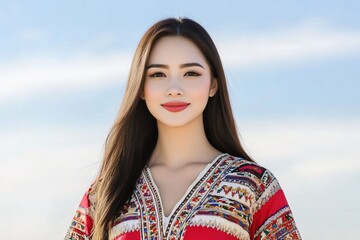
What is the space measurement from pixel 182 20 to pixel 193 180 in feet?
2.69

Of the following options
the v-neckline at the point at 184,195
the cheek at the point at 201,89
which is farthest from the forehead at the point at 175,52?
the v-neckline at the point at 184,195

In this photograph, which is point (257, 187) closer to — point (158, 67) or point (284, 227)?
point (284, 227)

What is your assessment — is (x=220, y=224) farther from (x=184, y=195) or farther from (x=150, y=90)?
(x=150, y=90)

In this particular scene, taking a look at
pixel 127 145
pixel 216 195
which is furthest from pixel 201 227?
pixel 127 145

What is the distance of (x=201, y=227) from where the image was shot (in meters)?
4.89

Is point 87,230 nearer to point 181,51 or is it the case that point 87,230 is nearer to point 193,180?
point 193,180

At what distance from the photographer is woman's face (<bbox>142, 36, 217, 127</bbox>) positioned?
499cm

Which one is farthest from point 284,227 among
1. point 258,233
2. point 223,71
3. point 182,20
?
point 182,20

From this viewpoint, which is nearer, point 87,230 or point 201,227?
point 201,227

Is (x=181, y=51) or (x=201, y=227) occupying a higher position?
(x=181, y=51)

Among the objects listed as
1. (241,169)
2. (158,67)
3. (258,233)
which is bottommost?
(258,233)

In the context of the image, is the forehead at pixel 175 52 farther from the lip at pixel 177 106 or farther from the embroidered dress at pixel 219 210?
the embroidered dress at pixel 219 210

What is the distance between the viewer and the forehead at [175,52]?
198 inches

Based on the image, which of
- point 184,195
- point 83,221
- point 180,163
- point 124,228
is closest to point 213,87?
point 180,163
